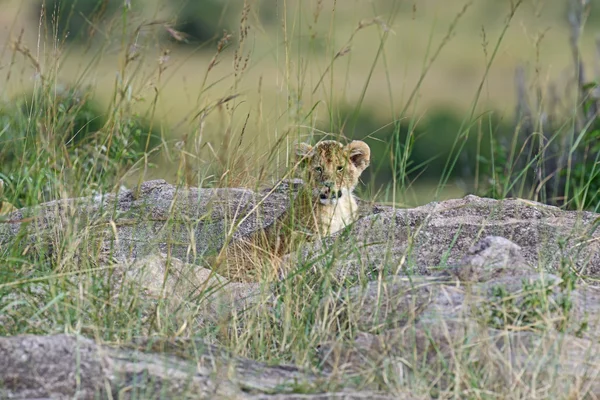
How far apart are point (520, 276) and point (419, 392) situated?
68cm

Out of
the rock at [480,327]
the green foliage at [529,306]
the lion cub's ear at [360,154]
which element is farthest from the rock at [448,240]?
the lion cub's ear at [360,154]

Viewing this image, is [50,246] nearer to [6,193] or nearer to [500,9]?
[6,193]

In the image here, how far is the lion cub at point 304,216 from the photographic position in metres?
3.94

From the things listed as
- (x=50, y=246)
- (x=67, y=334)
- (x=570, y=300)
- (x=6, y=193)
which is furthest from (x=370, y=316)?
(x=6, y=193)

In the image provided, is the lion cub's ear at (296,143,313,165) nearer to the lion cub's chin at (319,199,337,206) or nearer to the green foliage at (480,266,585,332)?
the lion cub's chin at (319,199,337,206)

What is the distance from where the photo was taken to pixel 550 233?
4117mm

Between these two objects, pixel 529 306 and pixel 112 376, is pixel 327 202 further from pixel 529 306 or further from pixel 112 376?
pixel 112 376

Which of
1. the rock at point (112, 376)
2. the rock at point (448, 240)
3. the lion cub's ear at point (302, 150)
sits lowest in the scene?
the rock at point (112, 376)

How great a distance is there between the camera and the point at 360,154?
5.17 metres

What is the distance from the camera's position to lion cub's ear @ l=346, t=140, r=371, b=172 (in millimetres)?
5004

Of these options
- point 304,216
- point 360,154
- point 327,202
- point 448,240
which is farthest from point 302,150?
point 448,240

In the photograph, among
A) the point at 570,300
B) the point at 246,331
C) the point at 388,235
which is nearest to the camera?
the point at 570,300

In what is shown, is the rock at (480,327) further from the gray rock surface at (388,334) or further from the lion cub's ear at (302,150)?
the lion cub's ear at (302,150)

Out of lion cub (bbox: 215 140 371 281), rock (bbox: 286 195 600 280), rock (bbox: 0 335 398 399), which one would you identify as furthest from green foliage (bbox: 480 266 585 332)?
lion cub (bbox: 215 140 371 281)
